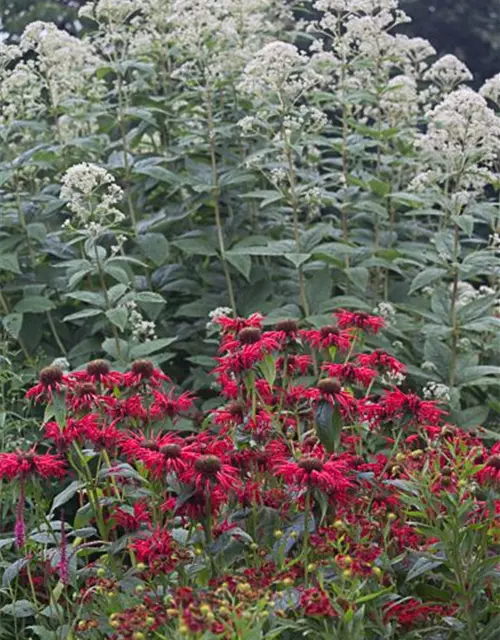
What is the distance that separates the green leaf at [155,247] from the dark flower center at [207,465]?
2.27 metres

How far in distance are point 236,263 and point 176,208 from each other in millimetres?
661

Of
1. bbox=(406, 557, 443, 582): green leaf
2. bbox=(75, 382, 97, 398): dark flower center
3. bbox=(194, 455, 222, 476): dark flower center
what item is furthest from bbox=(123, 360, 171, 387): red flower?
bbox=(406, 557, 443, 582): green leaf

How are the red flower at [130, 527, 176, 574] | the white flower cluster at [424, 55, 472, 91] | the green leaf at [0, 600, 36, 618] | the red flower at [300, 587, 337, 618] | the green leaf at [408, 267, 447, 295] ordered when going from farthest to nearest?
1. the white flower cluster at [424, 55, 472, 91]
2. the green leaf at [408, 267, 447, 295]
3. the green leaf at [0, 600, 36, 618]
4. the red flower at [130, 527, 176, 574]
5. the red flower at [300, 587, 337, 618]

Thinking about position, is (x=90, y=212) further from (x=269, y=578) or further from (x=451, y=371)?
(x=269, y=578)

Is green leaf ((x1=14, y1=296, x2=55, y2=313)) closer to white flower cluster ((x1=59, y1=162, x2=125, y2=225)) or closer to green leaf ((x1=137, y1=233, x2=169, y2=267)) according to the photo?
green leaf ((x1=137, y1=233, x2=169, y2=267))

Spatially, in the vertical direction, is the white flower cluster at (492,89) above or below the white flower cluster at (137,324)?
above

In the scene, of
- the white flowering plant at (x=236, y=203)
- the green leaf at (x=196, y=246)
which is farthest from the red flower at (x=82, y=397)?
the green leaf at (x=196, y=246)

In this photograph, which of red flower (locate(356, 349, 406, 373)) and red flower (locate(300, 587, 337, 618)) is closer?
red flower (locate(300, 587, 337, 618))

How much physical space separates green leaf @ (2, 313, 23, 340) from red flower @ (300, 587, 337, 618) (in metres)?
2.37

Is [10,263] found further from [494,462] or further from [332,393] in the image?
[494,462]

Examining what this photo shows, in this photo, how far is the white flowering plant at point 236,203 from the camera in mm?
4367

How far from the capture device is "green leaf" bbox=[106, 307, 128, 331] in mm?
3932

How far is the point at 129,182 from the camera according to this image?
4.95 metres

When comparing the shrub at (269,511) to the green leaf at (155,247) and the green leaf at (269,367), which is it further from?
the green leaf at (155,247)
